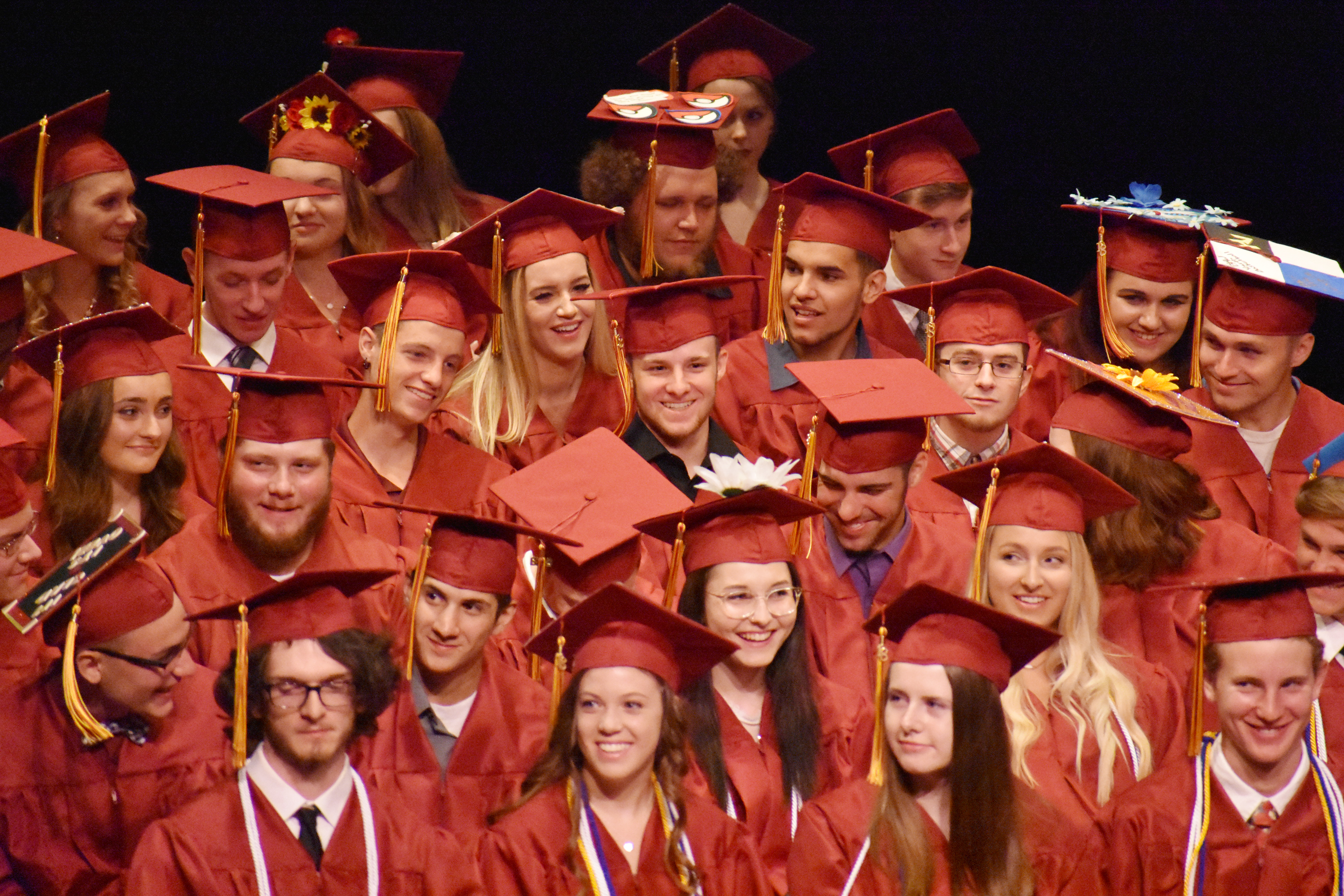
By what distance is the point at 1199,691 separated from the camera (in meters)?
3.83

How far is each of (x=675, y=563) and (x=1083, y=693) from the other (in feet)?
3.10

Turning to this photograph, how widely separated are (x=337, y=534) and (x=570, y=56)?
111 inches

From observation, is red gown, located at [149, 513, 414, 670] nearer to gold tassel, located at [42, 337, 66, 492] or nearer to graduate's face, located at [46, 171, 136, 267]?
gold tassel, located at [42, 337, 66, 492]

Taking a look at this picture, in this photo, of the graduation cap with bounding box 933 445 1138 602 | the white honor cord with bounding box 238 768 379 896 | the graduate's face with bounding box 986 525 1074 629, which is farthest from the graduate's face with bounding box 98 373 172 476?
the graduate's face with bounding box 986 525 1074 629

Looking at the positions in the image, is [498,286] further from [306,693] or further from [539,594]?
[306,693]

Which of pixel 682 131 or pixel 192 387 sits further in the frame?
pixel 682 131

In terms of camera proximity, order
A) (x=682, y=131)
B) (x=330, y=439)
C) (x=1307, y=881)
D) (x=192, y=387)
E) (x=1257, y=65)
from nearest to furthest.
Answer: (x=1307, y=881), (x=330, y=439), (x=192, y=387), (x=682, y=131), (x=1257, y=65)

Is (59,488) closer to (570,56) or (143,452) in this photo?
(143,452)

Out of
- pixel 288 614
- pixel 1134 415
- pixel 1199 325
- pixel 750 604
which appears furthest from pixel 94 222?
pixel 1199 325

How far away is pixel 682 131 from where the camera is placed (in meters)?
5.57

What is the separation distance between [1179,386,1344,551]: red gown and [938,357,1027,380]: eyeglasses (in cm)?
53

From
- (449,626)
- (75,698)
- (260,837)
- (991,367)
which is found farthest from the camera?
(991,367)

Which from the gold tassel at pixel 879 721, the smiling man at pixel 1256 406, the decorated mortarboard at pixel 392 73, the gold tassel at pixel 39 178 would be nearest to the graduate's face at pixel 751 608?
the gold tassel at pixel 879 721

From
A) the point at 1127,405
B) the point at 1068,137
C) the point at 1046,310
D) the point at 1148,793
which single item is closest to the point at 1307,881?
the point at 1148,793
